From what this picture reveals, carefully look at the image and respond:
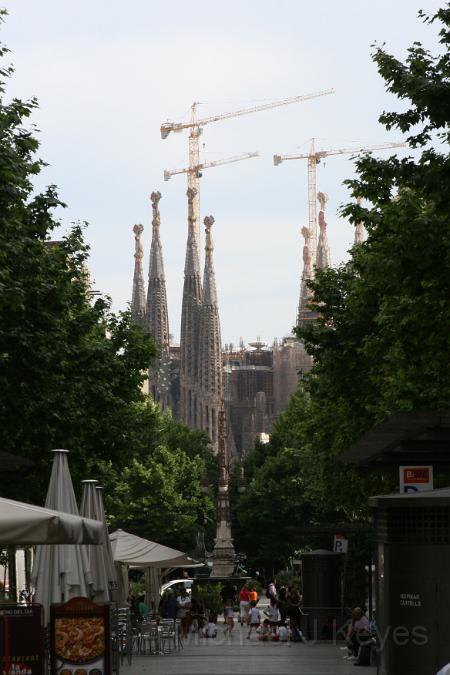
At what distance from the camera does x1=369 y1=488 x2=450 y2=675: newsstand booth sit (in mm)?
16141

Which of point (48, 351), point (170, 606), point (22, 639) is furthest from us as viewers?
point (170, 606)

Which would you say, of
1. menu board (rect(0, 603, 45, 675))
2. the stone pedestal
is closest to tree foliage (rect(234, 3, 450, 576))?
menu board (rect(0, 603, 45, 675))

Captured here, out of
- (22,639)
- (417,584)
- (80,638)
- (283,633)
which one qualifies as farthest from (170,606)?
(417,584)

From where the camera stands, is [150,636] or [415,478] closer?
[415,478]

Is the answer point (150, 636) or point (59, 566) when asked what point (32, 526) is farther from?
point (150, 636)

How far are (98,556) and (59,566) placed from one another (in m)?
3.78

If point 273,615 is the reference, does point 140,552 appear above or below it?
above

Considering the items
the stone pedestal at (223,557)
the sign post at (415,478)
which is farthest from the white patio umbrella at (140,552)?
the stone pedestal at (223,557)

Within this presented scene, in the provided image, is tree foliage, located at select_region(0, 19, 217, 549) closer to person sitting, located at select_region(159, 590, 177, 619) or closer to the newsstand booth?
person sitting, located at select_region(159, 590, 177, 619)

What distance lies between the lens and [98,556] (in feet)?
88.5

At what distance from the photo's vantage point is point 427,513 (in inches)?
651

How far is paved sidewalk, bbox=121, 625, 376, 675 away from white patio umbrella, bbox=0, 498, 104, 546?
446 inches

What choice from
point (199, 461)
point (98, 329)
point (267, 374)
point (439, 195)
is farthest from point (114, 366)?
point (267, 374)

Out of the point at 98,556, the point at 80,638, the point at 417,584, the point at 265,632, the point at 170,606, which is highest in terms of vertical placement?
the point at 417,584
